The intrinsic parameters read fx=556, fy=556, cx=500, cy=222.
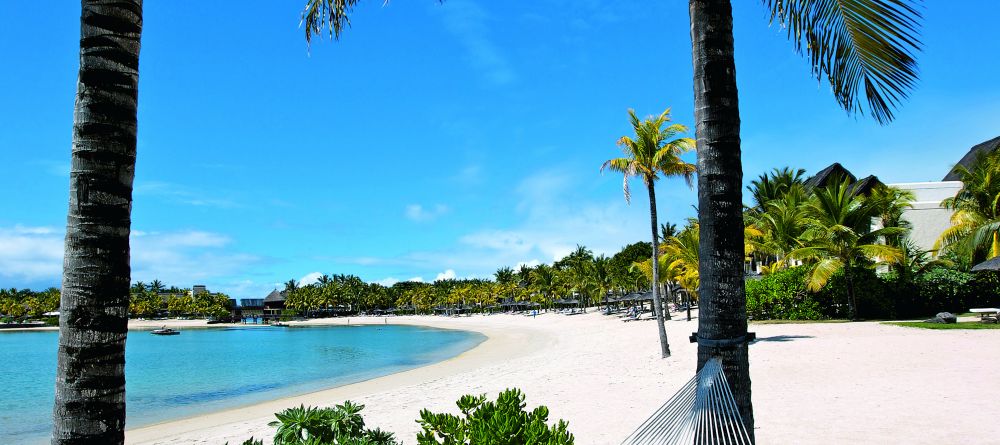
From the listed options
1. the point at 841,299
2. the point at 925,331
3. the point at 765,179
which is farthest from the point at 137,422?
the point at 765,179

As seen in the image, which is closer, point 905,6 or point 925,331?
point 905,6

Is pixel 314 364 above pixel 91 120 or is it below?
below

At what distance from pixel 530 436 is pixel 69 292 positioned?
2155 millimetres

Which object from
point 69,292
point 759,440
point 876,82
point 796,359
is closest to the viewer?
point 69,292

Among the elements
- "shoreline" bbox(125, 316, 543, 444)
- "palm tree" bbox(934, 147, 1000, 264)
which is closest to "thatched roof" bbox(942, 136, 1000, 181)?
"palm tree" bbox(934, 147, 1000, 264)

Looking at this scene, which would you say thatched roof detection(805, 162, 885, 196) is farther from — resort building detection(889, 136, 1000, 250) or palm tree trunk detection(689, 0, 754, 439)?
palm tree trunk detection(689, 0, 754, 439)

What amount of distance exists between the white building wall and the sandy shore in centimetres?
1344

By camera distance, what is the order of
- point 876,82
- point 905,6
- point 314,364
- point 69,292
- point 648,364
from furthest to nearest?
point 314,364
point 648,364
point 876,82
point 905,6
point 69,292

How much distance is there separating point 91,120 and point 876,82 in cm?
474

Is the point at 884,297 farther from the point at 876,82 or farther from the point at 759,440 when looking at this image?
the point at 876,82

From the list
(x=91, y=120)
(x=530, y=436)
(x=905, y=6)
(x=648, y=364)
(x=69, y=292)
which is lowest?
(x=648, y=364)

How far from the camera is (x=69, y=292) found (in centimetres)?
225

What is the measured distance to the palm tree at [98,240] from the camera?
7.32 feet

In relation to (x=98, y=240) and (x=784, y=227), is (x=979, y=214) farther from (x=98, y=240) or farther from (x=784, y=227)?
(x=98, y=240)
